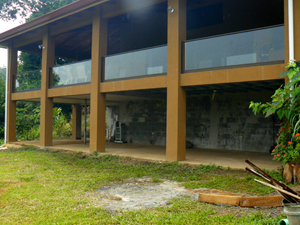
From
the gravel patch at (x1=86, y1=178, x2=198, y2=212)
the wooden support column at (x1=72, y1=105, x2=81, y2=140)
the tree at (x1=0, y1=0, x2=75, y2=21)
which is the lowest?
the gravel patch at (x1=86, y1=178, x2=198, y2=212)

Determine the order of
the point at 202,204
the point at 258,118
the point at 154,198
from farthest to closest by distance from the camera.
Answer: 1. the point at 258,118
2. the point at 154,198
3. the point at 202,204

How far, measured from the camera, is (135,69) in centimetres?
1066

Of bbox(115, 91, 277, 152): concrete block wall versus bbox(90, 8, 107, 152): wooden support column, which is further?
bbox(115, 91, 277, 152): concrete block wall

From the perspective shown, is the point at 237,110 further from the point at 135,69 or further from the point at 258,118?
the point at 135,69

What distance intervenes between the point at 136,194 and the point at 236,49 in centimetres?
496

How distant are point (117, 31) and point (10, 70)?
6277 millimetres

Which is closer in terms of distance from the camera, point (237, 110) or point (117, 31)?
point (237, 110)

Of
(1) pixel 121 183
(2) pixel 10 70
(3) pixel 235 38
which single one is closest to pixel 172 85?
(3) pixel 235 38

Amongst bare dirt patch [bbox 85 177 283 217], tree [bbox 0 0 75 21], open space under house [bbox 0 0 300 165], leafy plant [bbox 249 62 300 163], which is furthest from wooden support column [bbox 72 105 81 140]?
leafy plant [bbox 249 62 300 163]

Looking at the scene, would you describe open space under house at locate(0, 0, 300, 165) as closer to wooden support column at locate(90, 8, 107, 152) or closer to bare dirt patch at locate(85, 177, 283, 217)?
wooden support column at locate(90, 8, 107, 152)

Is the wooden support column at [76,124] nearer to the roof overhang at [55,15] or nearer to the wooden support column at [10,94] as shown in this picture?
the wooden support column at [10,94]

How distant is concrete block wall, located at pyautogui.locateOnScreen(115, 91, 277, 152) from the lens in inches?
475

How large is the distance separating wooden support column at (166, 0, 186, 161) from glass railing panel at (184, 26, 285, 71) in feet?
1.13

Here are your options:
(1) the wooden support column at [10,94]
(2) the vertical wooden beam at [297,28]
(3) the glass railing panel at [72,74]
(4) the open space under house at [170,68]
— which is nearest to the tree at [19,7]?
(4) the open space under house at [170,68]
